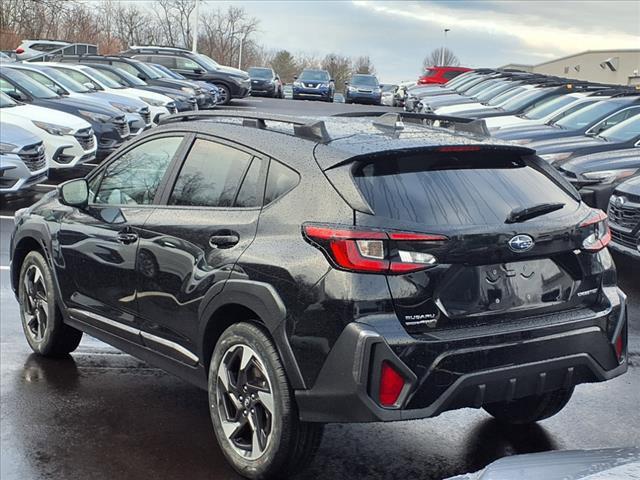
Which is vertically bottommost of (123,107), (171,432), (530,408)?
(171,432)

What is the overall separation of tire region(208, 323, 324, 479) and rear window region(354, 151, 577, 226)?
829mm

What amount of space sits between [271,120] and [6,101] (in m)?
10.5

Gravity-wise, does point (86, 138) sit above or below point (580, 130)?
below

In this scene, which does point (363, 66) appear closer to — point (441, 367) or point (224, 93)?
point (224, 93)

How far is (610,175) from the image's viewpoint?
31.2 ft

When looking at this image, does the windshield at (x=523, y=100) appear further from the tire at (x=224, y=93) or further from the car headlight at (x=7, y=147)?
the tire at (x=224, y=93)

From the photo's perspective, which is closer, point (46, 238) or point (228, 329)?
point (228, 329)

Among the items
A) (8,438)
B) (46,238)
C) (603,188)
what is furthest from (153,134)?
(603,188)

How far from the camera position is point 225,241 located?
3975 millimetres

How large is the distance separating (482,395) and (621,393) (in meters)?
2.21

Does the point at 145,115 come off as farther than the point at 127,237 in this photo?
Yes

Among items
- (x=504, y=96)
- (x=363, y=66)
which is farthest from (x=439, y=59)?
(x=504, y=96)

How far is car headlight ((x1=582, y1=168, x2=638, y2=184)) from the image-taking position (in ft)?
31.0

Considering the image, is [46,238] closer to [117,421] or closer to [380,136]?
[117,421]
